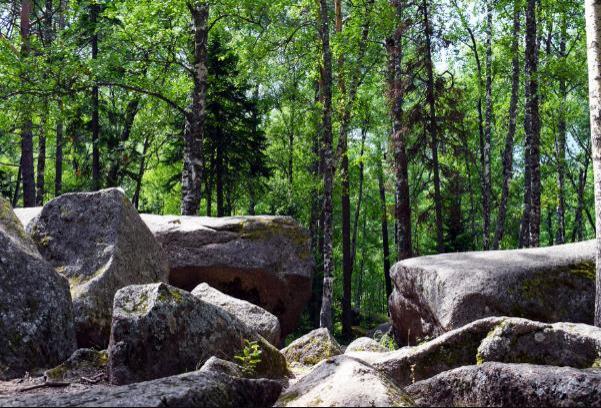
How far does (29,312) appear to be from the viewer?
6074mm

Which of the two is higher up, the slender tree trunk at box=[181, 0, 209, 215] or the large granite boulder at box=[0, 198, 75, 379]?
the slender tree trunk at box=[181, 0, 209, 215]

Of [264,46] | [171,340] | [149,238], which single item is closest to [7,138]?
[264,46]

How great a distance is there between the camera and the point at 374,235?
148 ft

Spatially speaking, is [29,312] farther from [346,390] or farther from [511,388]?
[511,388]

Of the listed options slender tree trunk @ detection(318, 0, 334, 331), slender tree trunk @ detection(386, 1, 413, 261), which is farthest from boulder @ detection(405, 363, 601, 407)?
slender tree trunk @ detection(318, 0, 334, 331)

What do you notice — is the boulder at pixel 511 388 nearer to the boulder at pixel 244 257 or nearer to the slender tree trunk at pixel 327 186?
the boulder at pixel 244 257

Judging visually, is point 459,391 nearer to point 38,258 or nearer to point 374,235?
point 38,258

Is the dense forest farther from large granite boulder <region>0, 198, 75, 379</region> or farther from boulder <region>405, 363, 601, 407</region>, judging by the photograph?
boulder <region>405, 363, 601, 407</region>

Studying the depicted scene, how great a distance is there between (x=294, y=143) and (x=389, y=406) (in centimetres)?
3089

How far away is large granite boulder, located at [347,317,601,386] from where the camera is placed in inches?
210

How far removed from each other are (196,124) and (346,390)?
14532 millimetres

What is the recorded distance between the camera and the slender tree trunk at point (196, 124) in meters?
16.5

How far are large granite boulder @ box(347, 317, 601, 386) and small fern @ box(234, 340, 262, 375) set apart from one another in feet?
4.08

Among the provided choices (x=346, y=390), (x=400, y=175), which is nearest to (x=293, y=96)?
(x=400, y=175)
